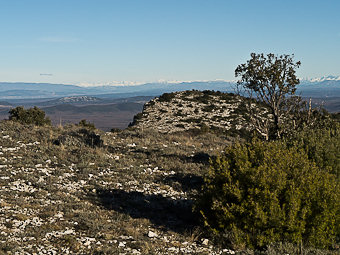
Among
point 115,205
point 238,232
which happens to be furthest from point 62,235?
point 238,232

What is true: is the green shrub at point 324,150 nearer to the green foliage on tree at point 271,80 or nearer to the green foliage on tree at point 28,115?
the green foliage on tree at point 271,80

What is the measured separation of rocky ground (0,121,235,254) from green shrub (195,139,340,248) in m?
0.89

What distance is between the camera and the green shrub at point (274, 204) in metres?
8.74

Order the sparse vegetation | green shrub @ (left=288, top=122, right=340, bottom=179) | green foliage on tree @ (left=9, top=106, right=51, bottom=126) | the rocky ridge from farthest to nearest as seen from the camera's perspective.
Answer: the rocky ridge, green foliage on tree @ (left=9, top=106, right=51, bottom=126), green shrub @ (left=288, top=122, right=340, bottom=179), the sparse vegetation

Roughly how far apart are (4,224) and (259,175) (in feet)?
23.9

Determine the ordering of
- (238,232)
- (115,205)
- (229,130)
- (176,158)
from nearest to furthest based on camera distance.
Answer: (238,232), (115,205), (176,158), (229,130)

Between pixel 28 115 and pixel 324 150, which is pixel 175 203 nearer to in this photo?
pixel 324 150

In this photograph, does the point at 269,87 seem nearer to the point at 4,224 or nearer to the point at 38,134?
the point at 38,134

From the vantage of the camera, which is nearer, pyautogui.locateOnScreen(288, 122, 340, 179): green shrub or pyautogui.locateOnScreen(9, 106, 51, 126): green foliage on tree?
pyautogui.locateOnScreen(288, 122, 340, 179): green shrub

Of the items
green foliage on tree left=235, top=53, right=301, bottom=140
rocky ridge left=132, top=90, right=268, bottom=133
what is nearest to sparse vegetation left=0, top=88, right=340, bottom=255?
green foliage on tree left=235, top=53, right=301, bottom=140

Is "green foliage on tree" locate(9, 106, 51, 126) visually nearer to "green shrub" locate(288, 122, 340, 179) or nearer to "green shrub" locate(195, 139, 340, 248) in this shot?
"green shrub" locate(288, 122, 340, 179)

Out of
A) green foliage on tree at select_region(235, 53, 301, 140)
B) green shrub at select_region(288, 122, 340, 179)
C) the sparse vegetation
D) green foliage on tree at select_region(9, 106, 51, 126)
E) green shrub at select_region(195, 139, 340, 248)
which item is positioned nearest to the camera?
the sparse vegetation

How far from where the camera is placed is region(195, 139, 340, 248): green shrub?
8.74 metres

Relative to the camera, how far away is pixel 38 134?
69.8ft
